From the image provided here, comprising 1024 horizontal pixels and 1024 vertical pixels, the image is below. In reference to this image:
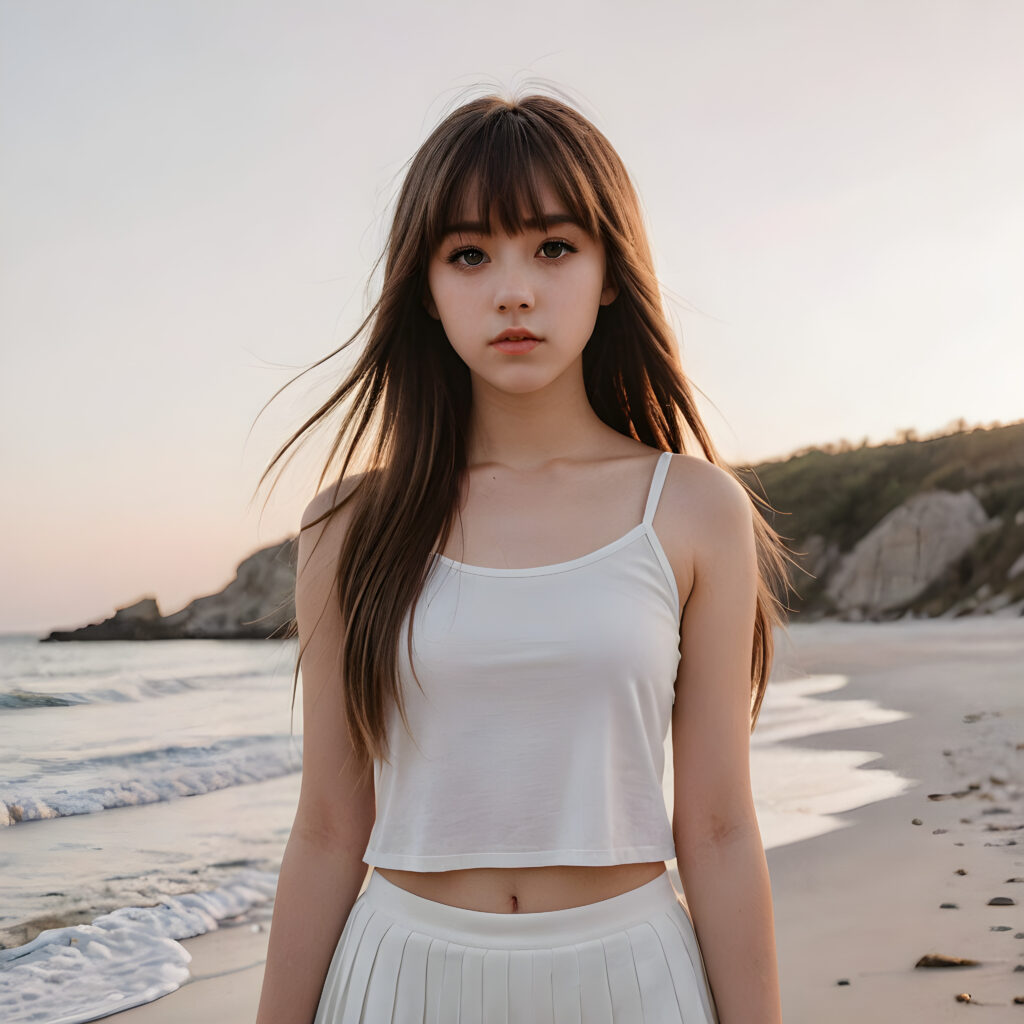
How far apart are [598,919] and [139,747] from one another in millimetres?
8210

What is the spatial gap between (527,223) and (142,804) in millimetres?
6876

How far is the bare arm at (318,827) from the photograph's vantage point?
1476mm

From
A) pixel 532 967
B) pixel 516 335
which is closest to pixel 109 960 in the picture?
pixel 532 967

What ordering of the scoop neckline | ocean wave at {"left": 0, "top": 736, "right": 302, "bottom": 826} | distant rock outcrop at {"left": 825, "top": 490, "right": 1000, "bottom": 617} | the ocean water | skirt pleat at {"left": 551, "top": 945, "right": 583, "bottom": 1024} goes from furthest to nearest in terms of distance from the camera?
distant rock outcrop at {"left": 825, "top": 490, "right": 1000, "bottom": 617} → ocean wave at {"left": 0, "top": 736, "right": 302, "bottom": 826} → the ocean water → the scoop neckline → skirt pleat at {"left": 551, "top": 945, "right": 583, "bottom": 1024}

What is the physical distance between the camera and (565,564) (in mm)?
1433

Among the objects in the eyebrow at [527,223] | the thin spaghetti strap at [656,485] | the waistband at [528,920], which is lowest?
the waistband at [528,920]

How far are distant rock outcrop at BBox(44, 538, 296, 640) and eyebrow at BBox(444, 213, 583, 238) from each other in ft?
33.5

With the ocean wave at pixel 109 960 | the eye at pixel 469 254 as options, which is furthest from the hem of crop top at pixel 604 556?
the ocean wave at pixel 109 960

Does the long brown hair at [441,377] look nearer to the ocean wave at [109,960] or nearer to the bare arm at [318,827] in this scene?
the bare arm at [318,827]

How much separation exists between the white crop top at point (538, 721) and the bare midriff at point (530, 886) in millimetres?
24

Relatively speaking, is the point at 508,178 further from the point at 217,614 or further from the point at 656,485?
the point at 217,614

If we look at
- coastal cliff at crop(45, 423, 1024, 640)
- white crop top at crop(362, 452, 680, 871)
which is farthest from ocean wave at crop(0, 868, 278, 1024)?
coastal cliff at crop(45, 423, 1024, 640)

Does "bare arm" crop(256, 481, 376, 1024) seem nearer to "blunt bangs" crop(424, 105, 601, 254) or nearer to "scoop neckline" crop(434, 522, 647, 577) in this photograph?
"scoop neckline" crop(434, 522, 647, 577)

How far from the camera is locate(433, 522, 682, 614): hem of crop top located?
1.43 meters
